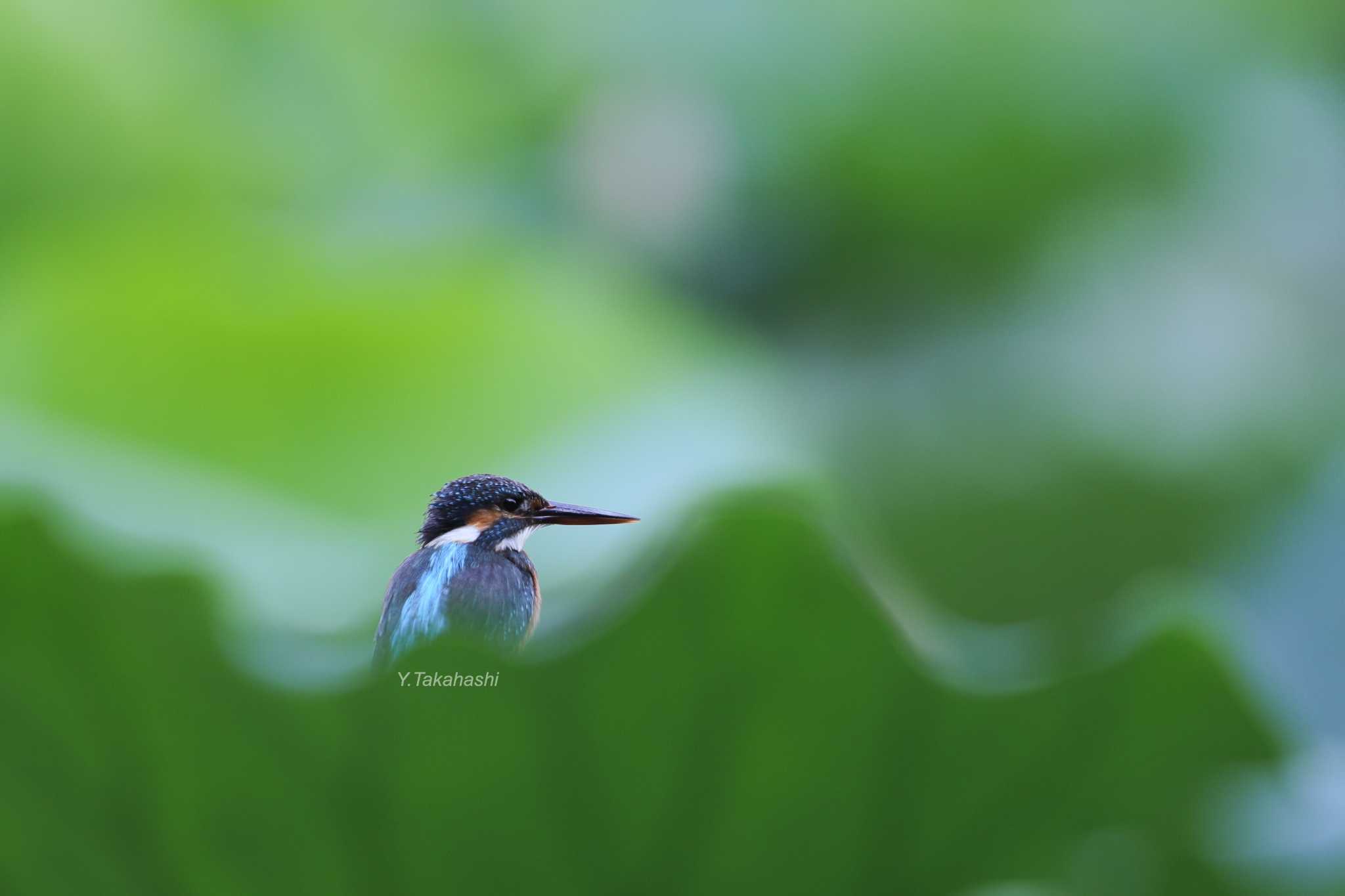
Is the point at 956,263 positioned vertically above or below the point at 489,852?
above

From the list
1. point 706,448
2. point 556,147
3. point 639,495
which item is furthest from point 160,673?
point 556,147

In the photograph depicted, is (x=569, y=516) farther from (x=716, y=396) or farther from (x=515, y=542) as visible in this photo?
(x=716, y=396)

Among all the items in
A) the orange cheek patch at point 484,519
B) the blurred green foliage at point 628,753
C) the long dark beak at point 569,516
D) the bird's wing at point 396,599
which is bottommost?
the blurred green foliage at point 628,753

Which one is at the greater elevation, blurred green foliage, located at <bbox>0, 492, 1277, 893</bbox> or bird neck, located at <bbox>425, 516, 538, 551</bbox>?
bird neck, located at <bbox>425, 516, 538, 551</bbox>

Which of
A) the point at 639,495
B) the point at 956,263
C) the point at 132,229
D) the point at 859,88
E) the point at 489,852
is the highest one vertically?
the point at 859,88

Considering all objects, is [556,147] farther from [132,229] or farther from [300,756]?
[300,756]
